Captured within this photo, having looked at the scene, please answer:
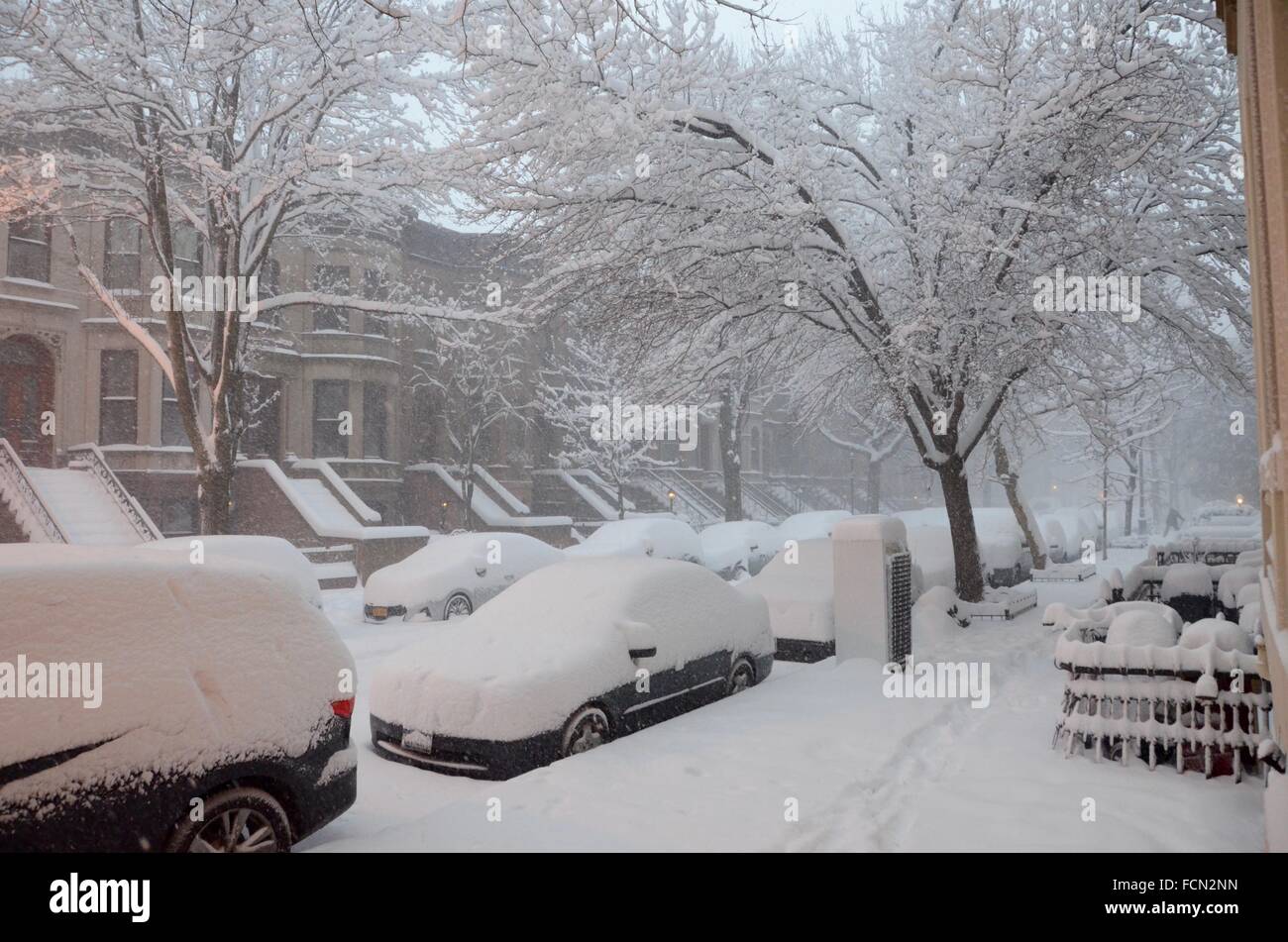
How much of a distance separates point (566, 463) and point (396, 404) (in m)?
7.94

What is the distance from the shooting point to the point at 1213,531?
2341 centimetres

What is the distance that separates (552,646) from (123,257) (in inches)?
825

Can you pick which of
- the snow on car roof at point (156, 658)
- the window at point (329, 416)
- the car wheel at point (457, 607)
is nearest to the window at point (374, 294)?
the window at point (329, 416)

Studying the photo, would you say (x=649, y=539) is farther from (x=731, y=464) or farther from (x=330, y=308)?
(x=330, y=308)

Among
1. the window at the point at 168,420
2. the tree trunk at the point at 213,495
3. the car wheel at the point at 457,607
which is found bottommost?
the car wheel at the point at 457,607

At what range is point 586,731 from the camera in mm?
6180

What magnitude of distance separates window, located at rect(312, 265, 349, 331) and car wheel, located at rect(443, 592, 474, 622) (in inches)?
568

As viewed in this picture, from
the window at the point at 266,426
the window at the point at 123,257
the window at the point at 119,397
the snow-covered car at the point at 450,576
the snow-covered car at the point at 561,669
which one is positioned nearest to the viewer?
the snow-covered car at the point at 561,669

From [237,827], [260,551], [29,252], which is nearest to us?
[237,827]

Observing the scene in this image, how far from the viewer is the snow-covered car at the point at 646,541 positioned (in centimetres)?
1706

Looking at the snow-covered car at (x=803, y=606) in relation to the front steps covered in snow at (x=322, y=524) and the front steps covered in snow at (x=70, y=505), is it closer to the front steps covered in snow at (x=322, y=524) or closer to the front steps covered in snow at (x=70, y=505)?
the front steps covered in snow at (x=322, y=524)

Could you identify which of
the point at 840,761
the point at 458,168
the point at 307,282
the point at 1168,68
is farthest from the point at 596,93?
the point at 307,282

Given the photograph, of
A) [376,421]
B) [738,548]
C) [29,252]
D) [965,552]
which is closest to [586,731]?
[965,552]
